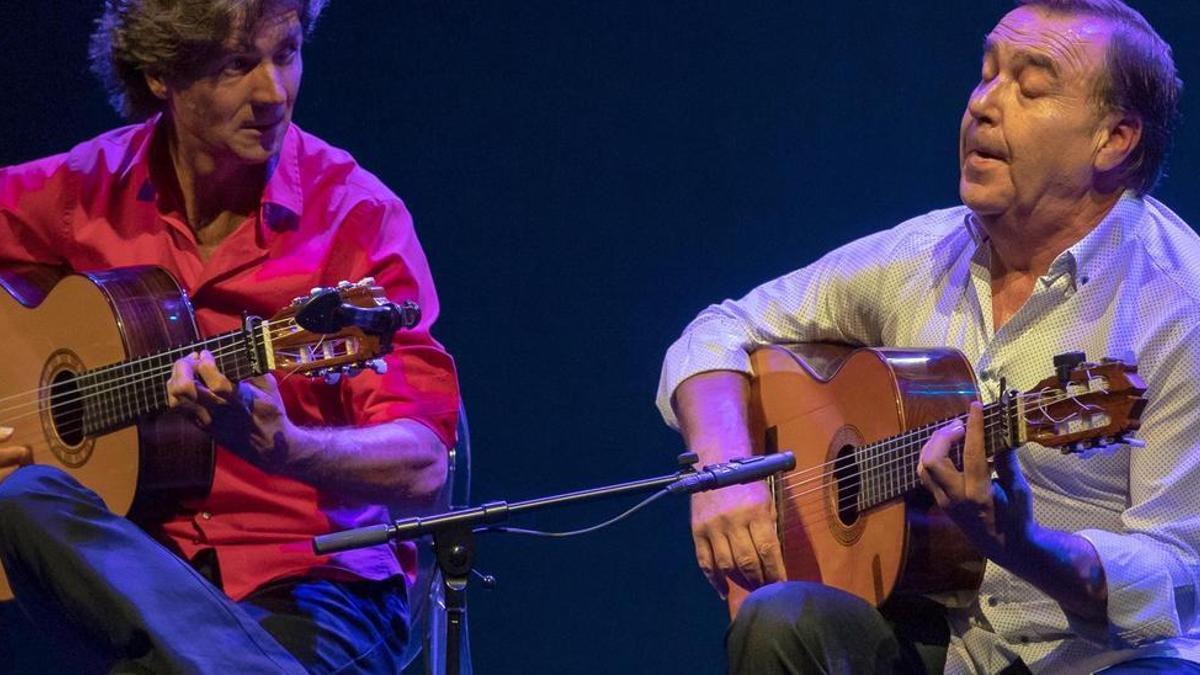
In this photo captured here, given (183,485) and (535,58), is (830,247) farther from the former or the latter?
(183,485)

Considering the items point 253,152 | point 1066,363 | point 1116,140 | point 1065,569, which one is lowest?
point 1065,569

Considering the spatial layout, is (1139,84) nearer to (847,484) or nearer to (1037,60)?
(1037,60)

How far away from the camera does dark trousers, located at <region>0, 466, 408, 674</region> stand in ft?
8.41

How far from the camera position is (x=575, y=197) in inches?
179

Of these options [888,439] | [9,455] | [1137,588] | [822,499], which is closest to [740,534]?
[822,499]

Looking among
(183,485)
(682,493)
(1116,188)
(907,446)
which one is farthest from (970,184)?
(183,485)

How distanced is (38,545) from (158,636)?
26cm

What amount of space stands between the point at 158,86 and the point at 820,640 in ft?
5.53

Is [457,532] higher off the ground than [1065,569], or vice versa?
[457,532]

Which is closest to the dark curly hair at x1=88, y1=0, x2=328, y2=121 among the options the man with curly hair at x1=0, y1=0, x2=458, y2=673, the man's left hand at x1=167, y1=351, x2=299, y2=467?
the man with curly hair at x1=0, y1=0, x2=458, y2=673

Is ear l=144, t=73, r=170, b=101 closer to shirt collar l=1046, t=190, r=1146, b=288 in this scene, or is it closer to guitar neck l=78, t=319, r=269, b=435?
guitar neck l=78, t=319, r=269, b=435

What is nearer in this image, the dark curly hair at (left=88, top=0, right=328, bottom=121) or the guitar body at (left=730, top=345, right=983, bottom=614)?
the guitar body at (left=730, top=345, right=983, bottom=614)

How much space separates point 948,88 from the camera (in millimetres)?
4086

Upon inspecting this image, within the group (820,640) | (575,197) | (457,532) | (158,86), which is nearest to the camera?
(457,532)
